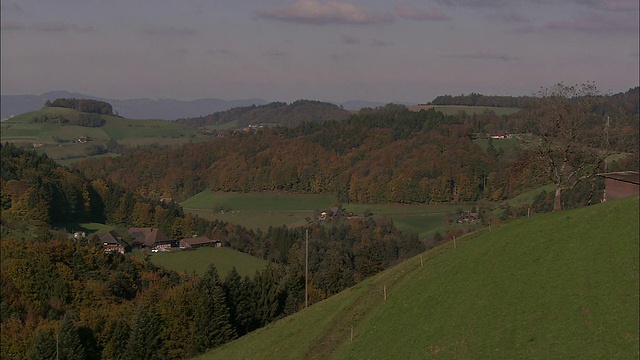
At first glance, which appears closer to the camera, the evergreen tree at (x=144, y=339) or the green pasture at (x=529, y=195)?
the evergreen tree at (x=144, y=339)

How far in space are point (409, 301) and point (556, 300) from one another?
8.90 meters

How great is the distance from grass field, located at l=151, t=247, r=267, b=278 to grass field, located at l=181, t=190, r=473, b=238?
30656 mm

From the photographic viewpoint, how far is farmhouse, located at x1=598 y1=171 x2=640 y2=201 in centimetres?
3544

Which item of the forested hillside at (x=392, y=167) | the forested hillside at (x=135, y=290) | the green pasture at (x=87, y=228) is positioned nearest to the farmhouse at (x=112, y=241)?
the green pasture at (x=87, y=228)

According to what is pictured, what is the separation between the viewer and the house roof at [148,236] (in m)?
112

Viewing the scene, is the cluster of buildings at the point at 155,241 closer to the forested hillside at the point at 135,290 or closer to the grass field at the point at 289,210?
the forested hillside at the point at 135,290

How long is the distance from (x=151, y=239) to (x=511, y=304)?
313 ft

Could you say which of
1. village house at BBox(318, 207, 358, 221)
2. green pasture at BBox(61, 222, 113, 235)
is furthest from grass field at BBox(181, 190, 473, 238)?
green pasture at BBox(61, 222, 113, 235)

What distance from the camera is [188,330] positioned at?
49.9m

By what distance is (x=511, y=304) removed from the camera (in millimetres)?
24438

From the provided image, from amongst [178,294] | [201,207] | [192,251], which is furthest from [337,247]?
[201,207]

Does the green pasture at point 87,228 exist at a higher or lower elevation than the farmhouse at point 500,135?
lower

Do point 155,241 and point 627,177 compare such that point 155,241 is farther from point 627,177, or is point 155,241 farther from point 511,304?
point 511,304

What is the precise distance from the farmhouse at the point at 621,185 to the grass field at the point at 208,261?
56841mm
